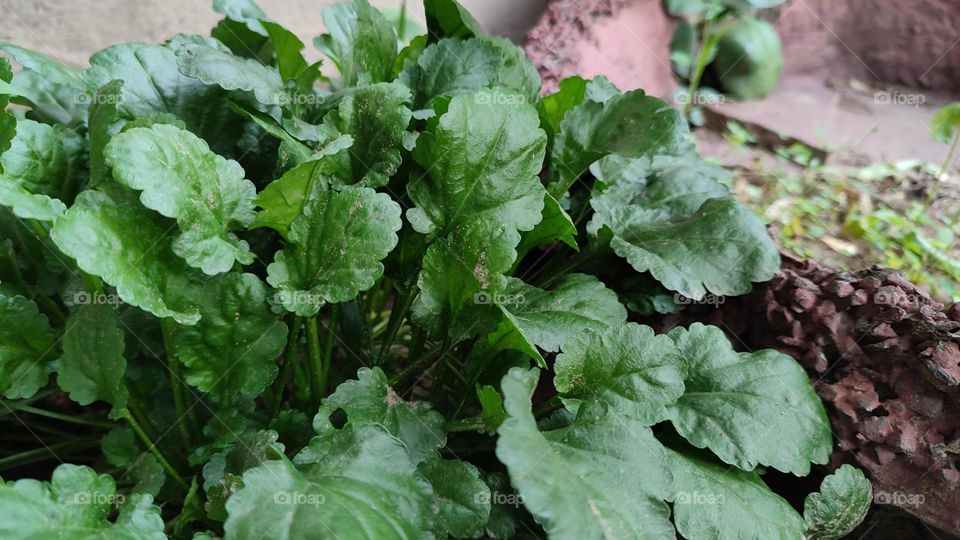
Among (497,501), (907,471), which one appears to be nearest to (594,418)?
(497,501)

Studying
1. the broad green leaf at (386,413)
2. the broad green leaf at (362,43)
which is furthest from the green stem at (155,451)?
the broad green leaf at (362,43)

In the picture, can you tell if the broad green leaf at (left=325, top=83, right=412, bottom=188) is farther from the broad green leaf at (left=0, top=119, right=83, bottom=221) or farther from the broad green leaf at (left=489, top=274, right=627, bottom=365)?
the broad green leaf at (left=0, top=119, right=83, bottom=221)

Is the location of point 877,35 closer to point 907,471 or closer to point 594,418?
point 907,471

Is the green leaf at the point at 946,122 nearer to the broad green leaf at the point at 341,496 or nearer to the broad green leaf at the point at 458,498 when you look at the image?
the broad green leaf at the point at 458,498

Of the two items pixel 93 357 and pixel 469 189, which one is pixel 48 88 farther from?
pixel 469 189

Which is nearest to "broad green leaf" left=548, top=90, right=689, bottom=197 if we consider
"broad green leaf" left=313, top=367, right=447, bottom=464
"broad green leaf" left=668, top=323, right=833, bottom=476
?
"broad green leaf" left=668, top=323, right=833, bottom=476
